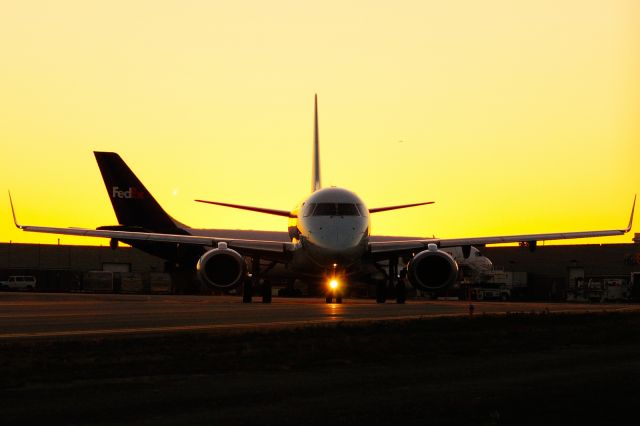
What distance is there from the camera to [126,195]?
70.4 metres

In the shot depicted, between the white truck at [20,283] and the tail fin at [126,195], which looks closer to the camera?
the tail fin at [126,195]

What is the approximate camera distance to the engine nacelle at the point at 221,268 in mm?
43094

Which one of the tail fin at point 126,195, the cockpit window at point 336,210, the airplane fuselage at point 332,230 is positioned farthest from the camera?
the tail fin at point 126,195

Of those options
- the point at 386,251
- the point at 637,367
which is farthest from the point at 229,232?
the point at 637,367

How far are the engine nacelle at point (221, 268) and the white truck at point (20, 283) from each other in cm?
5232

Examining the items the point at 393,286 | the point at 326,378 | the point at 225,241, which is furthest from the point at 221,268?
the point at 326,378

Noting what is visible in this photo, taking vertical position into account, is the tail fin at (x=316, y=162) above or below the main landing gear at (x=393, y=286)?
above

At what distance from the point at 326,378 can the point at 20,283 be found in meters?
83.7

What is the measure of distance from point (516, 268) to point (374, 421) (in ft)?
289

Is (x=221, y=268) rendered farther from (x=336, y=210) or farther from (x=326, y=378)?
(x=326, y=378)

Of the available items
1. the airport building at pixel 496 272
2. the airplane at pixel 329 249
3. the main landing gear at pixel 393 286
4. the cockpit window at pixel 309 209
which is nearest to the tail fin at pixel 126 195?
the airport building at pixel 496 272

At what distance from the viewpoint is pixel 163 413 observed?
11.0 meters

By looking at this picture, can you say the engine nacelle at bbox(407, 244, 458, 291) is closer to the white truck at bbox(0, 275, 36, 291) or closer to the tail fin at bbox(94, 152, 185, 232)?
the tail fin at bbox(94, 152, 185, 232)

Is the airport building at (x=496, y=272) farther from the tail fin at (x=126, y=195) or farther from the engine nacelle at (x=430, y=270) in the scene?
the engine nacelle at (x=430, y=270)
